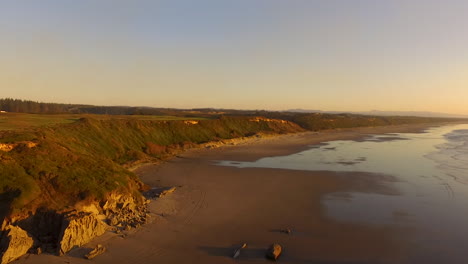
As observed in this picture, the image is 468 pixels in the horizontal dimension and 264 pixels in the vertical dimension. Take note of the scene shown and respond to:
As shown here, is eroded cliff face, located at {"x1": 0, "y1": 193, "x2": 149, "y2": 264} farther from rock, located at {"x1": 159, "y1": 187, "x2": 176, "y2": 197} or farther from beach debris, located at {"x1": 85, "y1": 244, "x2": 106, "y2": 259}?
rock, located at {"x1": 159, "y1": 187, "x2": 176, "y2": 197}

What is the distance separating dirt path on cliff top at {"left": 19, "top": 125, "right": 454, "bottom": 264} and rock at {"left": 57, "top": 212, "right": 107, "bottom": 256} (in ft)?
1.43

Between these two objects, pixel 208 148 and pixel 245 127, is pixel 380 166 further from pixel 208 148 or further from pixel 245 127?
pixel 245 127

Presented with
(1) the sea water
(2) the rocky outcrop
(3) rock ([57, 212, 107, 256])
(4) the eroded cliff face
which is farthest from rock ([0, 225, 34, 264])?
(1) the sea water

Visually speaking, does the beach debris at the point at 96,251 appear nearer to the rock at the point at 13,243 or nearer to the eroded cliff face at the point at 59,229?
the eroded cliff face at the point at 59,229

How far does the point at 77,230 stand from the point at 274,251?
934 centimetres

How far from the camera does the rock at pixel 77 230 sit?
47.6ft

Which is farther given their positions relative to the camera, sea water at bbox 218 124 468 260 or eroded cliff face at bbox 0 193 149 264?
sea water at bbox 218 124 468 260

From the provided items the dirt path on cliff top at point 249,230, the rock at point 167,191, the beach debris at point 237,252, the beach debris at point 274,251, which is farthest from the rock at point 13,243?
the beach debris at point 274,251

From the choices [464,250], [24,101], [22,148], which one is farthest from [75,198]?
[24,101]

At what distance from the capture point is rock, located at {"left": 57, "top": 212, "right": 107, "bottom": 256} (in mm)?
14523

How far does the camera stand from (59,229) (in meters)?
15.7

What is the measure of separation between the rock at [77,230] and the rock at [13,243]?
1381 millimetres

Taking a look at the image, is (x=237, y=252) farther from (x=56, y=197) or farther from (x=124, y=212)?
(x=56, y=197)

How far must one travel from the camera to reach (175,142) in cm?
5419
